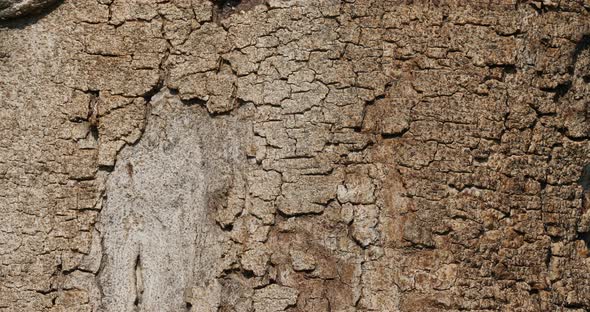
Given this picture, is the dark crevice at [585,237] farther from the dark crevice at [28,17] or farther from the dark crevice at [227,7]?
the dark crevice at [28,17]

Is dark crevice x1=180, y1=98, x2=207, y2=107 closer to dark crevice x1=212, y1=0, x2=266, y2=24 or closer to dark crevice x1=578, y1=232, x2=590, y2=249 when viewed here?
dark crevice x1=212, y1=0, x2=266, y2=24

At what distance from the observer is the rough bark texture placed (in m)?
2.30

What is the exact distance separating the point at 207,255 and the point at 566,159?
938 millimetres

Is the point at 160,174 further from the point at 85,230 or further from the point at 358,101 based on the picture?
the point at 358,101

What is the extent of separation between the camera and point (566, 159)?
240cm

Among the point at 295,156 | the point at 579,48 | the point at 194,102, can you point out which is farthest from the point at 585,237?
the point at 194,102

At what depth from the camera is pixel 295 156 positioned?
233 centimetres

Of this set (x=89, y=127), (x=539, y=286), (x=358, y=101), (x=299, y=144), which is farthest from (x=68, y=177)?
(x=539, y=286)

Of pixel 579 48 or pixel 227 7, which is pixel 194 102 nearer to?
pixel 227 7

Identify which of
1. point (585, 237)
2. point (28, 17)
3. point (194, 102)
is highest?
point (28, 17)

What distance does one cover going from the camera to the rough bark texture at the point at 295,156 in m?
2.30

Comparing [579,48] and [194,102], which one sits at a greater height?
[579,48]

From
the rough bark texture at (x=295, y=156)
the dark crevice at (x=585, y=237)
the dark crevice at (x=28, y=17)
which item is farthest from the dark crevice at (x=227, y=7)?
the dark crevice at (x=585, y=237)

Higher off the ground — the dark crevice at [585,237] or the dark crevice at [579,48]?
the dark crevice at [579,48]
